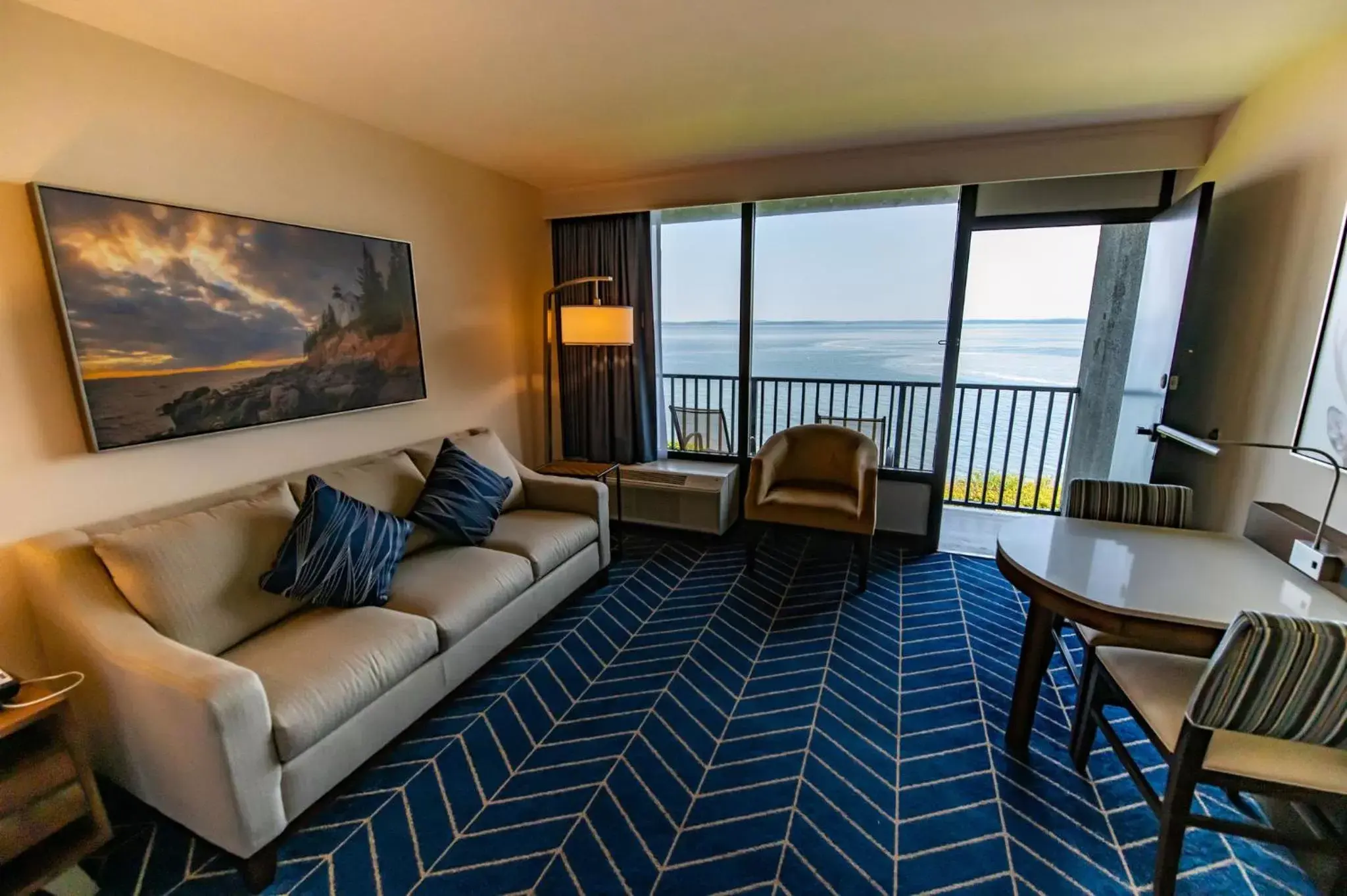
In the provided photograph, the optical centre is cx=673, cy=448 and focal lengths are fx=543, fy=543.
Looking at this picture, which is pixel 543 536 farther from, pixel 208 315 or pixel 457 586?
pixel 208 315

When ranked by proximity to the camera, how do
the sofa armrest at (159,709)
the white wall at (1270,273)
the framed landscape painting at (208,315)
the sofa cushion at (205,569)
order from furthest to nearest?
1. the white wall at (1270,273)
2. the framed landscape painting at (208,315)
3. the sofa cushion at (205,569)
4. the sofa armrest at (159,709)

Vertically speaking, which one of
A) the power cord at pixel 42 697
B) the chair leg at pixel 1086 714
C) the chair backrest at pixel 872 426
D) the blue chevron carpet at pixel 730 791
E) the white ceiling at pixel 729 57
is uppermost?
the white ceiling at pixel 729 57

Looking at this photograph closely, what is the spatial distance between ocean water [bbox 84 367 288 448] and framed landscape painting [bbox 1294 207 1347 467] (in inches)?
162

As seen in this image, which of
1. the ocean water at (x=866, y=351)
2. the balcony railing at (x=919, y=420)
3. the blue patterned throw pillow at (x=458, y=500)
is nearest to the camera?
the blue patterned throw pillow at (x=458, y=500)

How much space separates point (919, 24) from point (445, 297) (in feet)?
9.08

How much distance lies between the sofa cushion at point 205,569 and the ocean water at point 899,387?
287cm

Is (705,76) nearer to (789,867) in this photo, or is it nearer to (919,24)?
(919,24)

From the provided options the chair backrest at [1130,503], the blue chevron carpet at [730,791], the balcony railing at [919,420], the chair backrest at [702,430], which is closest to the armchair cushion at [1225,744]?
the blue chevron carpet at [730,791]

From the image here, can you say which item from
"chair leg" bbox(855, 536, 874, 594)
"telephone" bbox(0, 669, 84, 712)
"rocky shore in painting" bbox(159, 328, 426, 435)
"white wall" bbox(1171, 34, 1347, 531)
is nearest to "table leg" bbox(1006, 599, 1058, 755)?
"white wall" bbox(1171, 34, 1347, 531)

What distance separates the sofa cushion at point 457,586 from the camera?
2137 millimetres

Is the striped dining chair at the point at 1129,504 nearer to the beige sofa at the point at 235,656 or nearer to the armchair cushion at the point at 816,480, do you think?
the armchair cushion at the point at 816,480

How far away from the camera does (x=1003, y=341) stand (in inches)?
165

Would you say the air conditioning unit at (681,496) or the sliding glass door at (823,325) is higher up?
the sliding glass door at (823,325)

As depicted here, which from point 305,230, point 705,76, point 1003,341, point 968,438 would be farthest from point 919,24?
point 968,438
